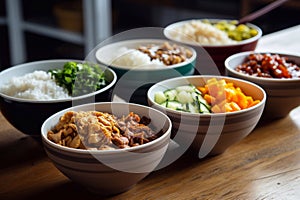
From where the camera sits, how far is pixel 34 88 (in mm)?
1236

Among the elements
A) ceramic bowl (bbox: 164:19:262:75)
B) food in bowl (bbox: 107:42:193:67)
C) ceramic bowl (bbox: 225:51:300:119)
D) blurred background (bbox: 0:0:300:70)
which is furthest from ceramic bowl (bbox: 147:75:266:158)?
blurred background (bbox: 0:0:300:70)

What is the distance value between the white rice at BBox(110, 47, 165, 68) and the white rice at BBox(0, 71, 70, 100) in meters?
0.24

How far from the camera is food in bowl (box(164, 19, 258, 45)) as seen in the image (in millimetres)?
1714

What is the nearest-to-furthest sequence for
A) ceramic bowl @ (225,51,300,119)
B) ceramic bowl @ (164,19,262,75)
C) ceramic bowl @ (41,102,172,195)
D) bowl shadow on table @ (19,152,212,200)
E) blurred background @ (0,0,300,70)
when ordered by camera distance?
ceramic bowl @ (41,102,172,195) < bowl shadow on table @ (19,152,212,200) < ceramic bowl @ (225,51,300,119) < ceramic bowl @ (164,19,262,75) < blurred background @ (0,0,300,70)

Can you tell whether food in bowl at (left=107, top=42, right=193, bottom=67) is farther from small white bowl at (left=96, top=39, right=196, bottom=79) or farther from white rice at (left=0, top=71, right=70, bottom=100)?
white rice at (left=0, top=71, right=70, bottom=100)

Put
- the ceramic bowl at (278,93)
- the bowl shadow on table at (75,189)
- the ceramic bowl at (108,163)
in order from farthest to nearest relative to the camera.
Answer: the ceramic bowl at (278,93)
the bowl shadow on table at (75,189)
the ceramic bowl at (108,163)

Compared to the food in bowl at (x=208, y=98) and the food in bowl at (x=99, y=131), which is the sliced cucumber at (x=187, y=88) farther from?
the food in bowl at (x=99, y=131)

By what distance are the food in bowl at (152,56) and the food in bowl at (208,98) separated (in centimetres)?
19

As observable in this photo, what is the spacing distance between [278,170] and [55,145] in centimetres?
51

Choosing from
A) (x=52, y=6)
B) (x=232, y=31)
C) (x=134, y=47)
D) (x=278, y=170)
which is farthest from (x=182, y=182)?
(x=52, y=6)

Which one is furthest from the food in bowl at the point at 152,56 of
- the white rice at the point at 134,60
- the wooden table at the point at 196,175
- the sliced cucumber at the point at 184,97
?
the wooden table at the point at 196,175

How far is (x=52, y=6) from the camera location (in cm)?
412

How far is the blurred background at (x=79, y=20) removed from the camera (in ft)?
11.7

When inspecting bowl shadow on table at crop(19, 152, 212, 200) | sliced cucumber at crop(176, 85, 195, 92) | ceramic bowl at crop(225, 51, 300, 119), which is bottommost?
bowl shadow on table at crop(19, 152, 212, 200)
